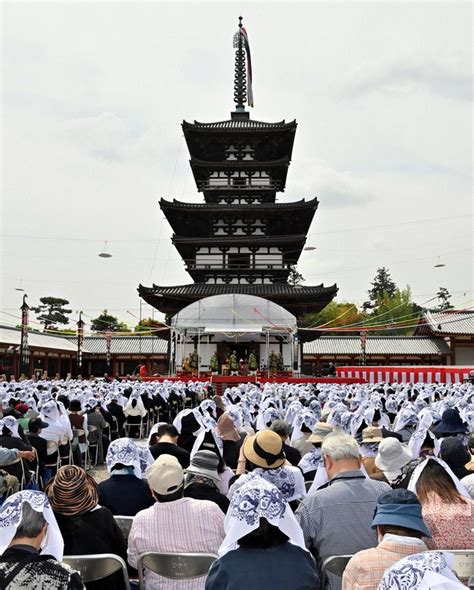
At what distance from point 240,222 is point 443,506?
1435 inches

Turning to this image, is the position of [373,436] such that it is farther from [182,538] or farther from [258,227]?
[258,227]

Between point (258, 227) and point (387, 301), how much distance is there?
3590 centimetres

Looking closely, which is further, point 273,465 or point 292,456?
point 292,456

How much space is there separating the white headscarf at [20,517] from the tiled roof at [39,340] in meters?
36.0

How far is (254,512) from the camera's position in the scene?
108 inches

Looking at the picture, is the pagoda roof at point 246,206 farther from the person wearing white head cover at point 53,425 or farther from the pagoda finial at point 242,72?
the person wearing white head cover at point 53,425

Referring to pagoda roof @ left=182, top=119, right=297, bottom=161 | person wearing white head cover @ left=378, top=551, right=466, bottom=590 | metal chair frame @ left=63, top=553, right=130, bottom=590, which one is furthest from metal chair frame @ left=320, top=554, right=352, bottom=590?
pagoda roof @ left=182, top=119, right=297, bottom=161

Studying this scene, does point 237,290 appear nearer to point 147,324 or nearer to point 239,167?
point 239,167

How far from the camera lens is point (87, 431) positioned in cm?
1176

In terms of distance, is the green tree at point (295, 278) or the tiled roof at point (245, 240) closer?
the tiled roof at point (245, 240)

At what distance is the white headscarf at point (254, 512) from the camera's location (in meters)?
2.73

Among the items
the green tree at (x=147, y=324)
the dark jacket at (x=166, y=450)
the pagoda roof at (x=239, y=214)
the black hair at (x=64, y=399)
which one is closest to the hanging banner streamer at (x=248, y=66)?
the pagoda roof at (x=239, y=214)

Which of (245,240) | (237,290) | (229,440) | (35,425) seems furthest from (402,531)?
(245,240)

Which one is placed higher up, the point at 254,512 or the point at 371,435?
the point at 254,512
